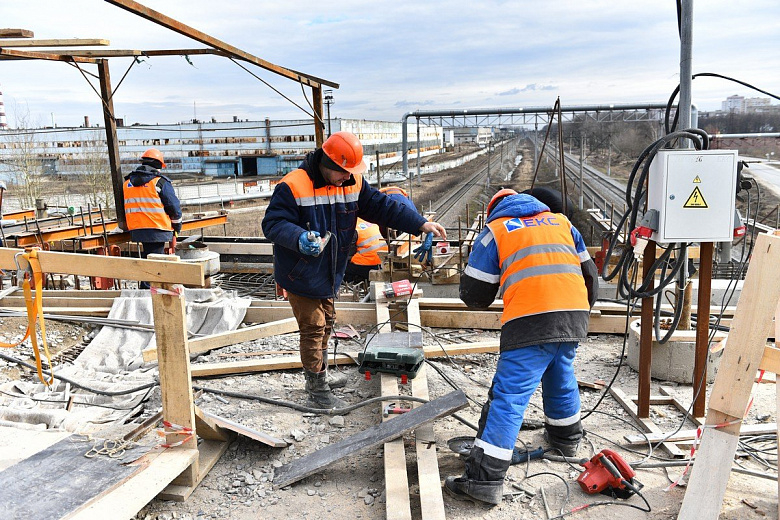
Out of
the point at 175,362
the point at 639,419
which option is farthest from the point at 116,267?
the point at 639,419

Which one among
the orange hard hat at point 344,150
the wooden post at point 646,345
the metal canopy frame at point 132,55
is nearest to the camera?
the orange hard hat at point 344,150

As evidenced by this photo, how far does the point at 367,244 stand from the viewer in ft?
26.9

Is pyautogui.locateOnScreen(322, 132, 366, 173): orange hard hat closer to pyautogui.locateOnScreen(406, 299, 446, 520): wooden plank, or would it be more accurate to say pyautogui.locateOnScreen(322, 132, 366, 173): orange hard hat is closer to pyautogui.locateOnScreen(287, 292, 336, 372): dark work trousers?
pyautogui.locateOnScreen(287, 292, 336, 372): dark work trousers

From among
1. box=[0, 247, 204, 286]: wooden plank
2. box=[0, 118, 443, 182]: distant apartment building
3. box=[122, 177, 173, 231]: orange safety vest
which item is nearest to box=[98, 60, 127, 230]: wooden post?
box=[122, 177, 173, 231]: orange safety vest

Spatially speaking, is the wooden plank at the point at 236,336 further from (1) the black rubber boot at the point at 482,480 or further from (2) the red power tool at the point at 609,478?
(2) the red power tool at the point at 609,478

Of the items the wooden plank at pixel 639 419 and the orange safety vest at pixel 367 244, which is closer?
the wooden plank at pixel 639 419

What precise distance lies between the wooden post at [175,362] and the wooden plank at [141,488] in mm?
103

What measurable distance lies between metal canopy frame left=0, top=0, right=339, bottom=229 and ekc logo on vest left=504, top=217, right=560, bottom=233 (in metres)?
4.15

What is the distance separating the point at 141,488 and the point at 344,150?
93.7 inches

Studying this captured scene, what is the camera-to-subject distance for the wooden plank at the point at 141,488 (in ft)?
9.39

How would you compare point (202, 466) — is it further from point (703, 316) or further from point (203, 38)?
point (203, 38)

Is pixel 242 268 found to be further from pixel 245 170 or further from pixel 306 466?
pixel 245 170

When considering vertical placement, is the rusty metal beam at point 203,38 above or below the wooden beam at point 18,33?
above

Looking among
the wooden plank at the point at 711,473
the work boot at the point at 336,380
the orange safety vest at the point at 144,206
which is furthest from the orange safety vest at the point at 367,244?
the wooden plank at the point at 711,473
